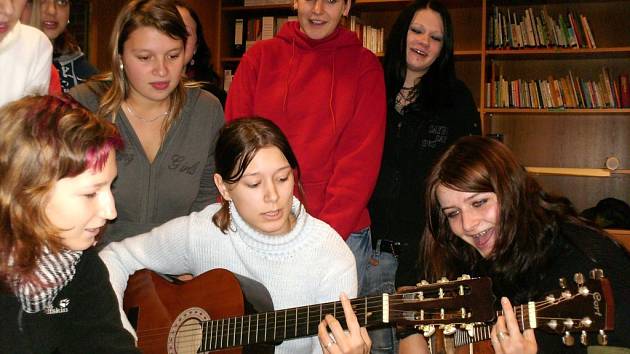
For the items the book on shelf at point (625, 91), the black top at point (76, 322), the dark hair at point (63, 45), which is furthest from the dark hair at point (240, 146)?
the book on shelf at point (625, 91)

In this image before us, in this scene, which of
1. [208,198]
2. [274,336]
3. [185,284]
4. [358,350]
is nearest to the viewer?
[358,350]

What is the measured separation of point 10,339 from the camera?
1524 millimetres

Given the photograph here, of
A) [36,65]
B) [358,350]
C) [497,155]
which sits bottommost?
[358,350]

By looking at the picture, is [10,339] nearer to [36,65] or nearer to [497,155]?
[36,65]

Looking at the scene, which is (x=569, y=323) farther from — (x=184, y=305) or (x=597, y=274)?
(x=184, y=305)

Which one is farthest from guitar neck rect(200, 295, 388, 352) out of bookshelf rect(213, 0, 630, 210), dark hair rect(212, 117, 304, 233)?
bookshelf rect(213, 0, 630, 210)

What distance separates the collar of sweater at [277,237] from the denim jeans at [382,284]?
48 centimetres

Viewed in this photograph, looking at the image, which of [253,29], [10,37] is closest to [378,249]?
[10,37]

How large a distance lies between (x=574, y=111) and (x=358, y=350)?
157 inches

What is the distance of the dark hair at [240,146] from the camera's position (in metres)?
2.21

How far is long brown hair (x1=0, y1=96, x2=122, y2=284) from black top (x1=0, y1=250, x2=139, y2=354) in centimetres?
12

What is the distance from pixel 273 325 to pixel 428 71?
1.33 meters

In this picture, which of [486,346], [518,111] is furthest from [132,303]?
[518,111]

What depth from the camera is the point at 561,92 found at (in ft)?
17.6
